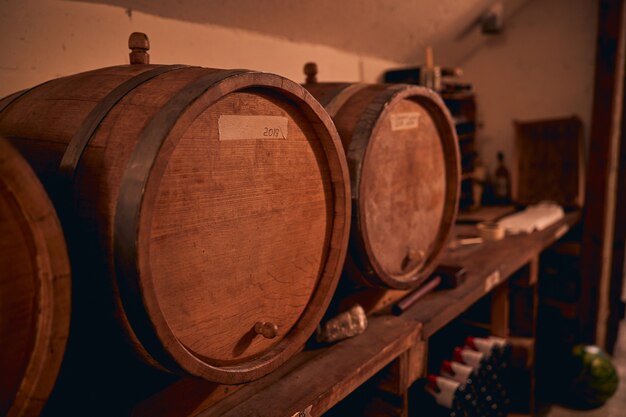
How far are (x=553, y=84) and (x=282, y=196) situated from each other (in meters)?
3.85

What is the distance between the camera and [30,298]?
A: 2.24 ft

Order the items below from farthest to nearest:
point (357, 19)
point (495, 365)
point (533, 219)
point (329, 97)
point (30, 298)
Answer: point (533, 219) → point (357, 19) → point (495, 365) → point (329, 97) → point (30, 298)

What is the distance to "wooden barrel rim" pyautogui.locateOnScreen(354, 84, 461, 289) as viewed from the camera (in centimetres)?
132

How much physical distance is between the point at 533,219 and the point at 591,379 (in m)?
1.24

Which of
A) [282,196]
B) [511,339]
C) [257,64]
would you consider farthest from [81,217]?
[511,339]

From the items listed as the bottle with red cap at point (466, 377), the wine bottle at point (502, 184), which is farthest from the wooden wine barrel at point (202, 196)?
the wine bottle at point (502, 184)

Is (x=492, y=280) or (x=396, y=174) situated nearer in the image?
(x=396, y=174)

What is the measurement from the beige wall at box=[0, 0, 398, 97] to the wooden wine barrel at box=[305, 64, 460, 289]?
0.55m

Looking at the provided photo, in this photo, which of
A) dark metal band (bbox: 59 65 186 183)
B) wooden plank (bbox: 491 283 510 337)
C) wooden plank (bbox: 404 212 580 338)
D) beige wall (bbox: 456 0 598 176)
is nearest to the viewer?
dark metal band (bbox: 59 65 186 183)

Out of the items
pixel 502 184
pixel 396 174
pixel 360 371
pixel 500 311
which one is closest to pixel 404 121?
pixel 396 174

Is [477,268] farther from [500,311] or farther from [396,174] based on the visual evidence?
[396,174]

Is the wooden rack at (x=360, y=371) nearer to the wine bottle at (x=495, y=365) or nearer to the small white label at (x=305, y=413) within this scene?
the small white label at (x=305, y=413)

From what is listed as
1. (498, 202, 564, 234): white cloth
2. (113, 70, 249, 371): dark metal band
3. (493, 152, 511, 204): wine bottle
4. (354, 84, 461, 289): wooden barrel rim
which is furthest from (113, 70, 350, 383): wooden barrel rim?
(493, 152, 511, 204): wine bottle

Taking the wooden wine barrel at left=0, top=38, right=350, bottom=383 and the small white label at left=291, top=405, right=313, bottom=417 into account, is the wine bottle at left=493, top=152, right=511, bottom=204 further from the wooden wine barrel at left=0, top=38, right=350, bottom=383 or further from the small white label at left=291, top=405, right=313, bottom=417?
the small white label at left=291, top=405, right=313, bottom=417
